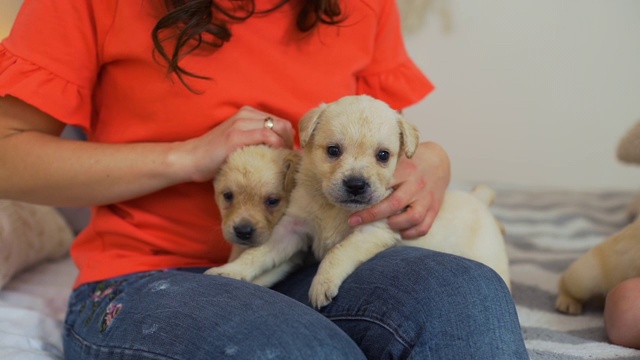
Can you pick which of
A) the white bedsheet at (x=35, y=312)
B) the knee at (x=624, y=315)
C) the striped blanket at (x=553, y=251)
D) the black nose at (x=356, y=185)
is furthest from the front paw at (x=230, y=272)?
the knee at (x=624, y=315)

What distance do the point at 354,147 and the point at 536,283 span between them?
0.75 m

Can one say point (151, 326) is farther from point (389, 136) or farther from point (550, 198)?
point (550, 198)

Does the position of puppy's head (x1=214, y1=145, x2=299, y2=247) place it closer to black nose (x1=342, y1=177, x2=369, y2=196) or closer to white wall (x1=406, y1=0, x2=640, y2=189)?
black nose (x1=342, y1=177, x2=369, y2=196)

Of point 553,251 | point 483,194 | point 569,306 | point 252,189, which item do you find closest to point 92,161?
point 252,189

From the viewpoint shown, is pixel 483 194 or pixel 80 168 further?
pixel 483 194

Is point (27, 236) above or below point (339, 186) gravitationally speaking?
below

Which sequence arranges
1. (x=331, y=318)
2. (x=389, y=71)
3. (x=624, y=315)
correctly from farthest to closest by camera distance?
(x=389, y=71) → (x=624, y=315) → (x=331, y=318)

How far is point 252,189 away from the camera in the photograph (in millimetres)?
1157

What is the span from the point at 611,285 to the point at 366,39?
74 centimetres

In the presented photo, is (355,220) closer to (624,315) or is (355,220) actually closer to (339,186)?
(339,186)

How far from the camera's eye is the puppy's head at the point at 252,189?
1136 mm

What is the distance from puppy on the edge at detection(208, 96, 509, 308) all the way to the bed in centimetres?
36

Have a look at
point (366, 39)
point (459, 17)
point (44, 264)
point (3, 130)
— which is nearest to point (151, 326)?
point (3, 130)

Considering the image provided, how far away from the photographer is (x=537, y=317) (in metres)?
1.42
